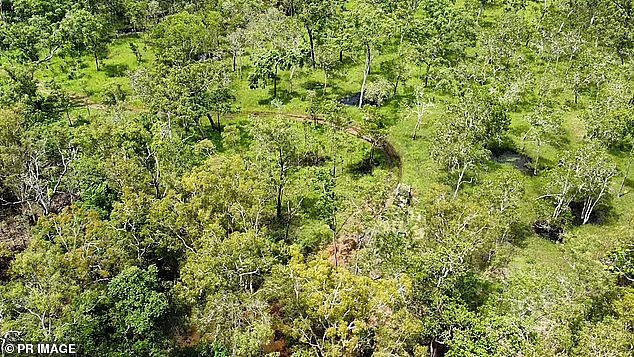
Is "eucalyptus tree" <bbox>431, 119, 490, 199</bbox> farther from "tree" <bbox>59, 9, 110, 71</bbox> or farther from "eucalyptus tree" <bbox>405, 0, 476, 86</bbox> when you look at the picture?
"tree" <bbox>59, 9, 110, 71</bbox>

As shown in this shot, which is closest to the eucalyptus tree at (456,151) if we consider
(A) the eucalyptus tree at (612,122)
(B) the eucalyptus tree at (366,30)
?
(A) the eucalyptus tree at (612,122)

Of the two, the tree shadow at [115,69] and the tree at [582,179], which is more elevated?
the tree at [582,179]

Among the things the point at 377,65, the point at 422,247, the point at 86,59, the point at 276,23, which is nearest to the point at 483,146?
the point at 422,247

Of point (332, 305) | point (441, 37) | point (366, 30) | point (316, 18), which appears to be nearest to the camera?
point (332, 305)

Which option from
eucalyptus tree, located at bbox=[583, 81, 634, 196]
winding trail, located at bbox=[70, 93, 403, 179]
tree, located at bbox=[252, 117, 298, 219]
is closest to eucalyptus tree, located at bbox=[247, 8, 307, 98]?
winding trail, located at bbox=[70, 93, 403, 179]

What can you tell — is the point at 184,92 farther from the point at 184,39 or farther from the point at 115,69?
the point at 115,69

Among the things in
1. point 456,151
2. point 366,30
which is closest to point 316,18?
point 366,30

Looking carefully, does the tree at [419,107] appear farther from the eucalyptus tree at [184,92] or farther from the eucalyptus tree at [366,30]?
the eucalyptus tree at [184,92]

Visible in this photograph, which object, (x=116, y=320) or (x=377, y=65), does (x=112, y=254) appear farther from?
(x=377, y=65)
